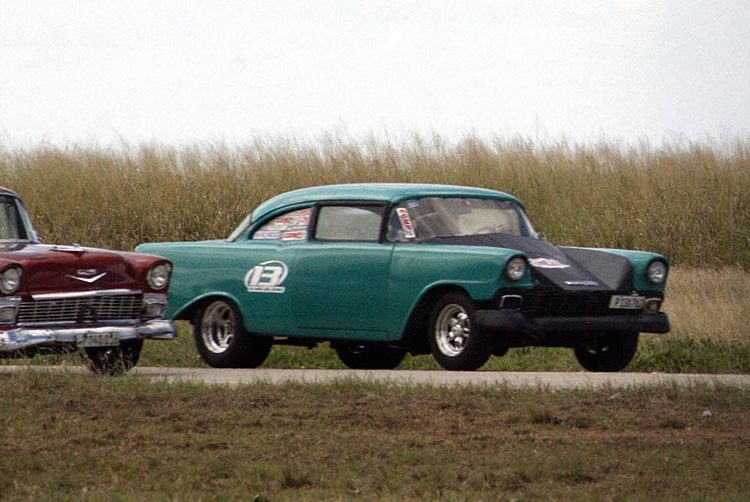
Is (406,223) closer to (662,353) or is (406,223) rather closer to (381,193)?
(381,193)

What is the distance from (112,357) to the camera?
1341cm

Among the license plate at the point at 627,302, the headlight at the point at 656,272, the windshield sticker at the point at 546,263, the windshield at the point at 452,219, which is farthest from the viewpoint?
the headlight at the point at 656,272

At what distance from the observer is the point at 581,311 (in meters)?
13.7

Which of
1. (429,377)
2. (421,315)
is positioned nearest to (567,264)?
(421,315)

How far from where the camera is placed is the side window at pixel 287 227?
14742 millimetres

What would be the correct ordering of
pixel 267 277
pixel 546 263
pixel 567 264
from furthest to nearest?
pixel 267 277 < pixel 567 264 < pixel 546 263

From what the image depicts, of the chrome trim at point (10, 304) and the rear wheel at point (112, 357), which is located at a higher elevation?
the chrome trim at point (10, 304)

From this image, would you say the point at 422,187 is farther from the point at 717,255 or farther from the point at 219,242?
the point at 717,255

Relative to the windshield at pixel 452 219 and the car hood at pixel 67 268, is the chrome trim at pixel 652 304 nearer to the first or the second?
the windshield at pixel 452 219

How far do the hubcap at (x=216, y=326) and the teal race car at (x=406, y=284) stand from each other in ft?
0.04

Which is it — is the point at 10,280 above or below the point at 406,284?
above

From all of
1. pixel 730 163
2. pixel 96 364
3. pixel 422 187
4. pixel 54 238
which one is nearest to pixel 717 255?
pixel 730 163

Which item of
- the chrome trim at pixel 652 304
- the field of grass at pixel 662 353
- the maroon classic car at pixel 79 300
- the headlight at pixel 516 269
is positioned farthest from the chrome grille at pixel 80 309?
the chrome trim at pixel 652 304

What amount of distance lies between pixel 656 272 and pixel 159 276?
170 inches
